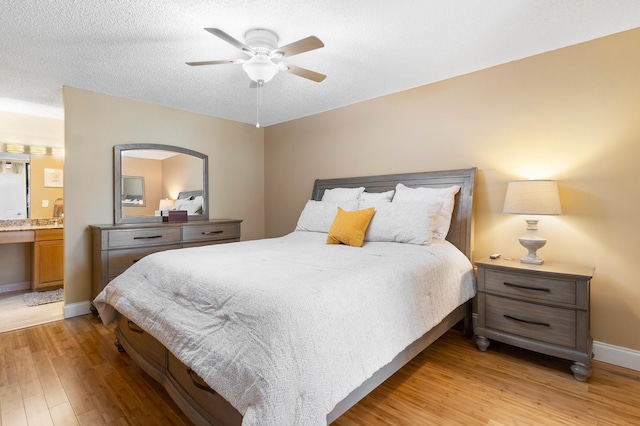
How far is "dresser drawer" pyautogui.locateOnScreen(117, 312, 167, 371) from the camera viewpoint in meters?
1.86

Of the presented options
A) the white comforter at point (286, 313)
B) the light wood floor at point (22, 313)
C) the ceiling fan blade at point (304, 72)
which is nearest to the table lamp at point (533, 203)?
the white comforter at point (286, 313)

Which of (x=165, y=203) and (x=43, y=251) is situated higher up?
(x=165, y=203)

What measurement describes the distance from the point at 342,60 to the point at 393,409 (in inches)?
101

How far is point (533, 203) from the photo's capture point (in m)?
2.24

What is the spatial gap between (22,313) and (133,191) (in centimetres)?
165

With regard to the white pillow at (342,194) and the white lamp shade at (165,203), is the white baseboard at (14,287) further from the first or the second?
the white pillow at (342,194)

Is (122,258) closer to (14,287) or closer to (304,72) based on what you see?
(14,287)

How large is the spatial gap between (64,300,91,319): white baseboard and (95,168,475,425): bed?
120 centimetres

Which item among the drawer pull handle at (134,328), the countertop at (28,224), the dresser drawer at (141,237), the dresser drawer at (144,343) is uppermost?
the countertop at (28,224)

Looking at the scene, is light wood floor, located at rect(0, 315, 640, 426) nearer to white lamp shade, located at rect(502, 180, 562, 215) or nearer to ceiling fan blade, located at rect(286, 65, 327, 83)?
white lamp shade, located at rect(502, 180, 562, 215)

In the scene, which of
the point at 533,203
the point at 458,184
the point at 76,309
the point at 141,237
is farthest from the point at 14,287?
the point at 533,203

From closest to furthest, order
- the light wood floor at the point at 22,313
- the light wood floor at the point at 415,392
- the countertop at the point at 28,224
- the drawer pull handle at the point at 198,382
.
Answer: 1. the drawer pull handle at the point at 198,382
2. the light wood floor at the point at 415,392
3. the light wood floor at the point at 22,313
4. the countertop at the point at 28,224

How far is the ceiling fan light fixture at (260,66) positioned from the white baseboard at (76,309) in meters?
3.00

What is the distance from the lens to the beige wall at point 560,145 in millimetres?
2197
